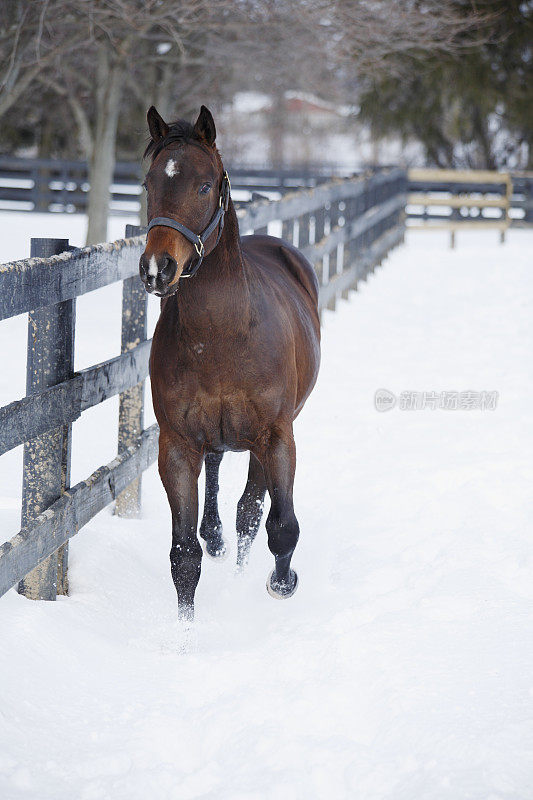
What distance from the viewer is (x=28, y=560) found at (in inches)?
130

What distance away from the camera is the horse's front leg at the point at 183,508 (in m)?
3.54

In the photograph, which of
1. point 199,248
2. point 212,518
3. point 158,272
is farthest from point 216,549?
point 158,272

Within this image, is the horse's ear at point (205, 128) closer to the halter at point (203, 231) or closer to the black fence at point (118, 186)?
the halter at point (203, 231)

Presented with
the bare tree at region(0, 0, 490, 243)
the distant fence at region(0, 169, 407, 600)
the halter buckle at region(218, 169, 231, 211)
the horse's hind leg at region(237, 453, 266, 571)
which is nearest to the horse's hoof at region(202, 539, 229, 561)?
the horse's hind leg at region(237, 453, 266, 571)

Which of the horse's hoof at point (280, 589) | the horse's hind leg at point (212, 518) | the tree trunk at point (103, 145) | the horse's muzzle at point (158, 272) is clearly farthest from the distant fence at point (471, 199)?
the horse's muzzle at point (158, 272)

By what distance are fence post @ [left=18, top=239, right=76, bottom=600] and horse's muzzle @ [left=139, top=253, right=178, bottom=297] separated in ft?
2.27

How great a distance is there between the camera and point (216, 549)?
4.41 meters

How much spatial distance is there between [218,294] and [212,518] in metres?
1.42

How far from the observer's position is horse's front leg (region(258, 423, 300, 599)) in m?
3.63

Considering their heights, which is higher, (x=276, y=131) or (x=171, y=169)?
(x=276, y=131)

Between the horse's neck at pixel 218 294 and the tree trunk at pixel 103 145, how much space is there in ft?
32.5

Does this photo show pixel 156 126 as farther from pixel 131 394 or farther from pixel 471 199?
pixel 471 199

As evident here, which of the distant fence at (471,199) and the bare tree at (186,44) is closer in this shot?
the bare tree at (186,44)

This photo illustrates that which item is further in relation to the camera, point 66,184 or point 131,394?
point 66,184
